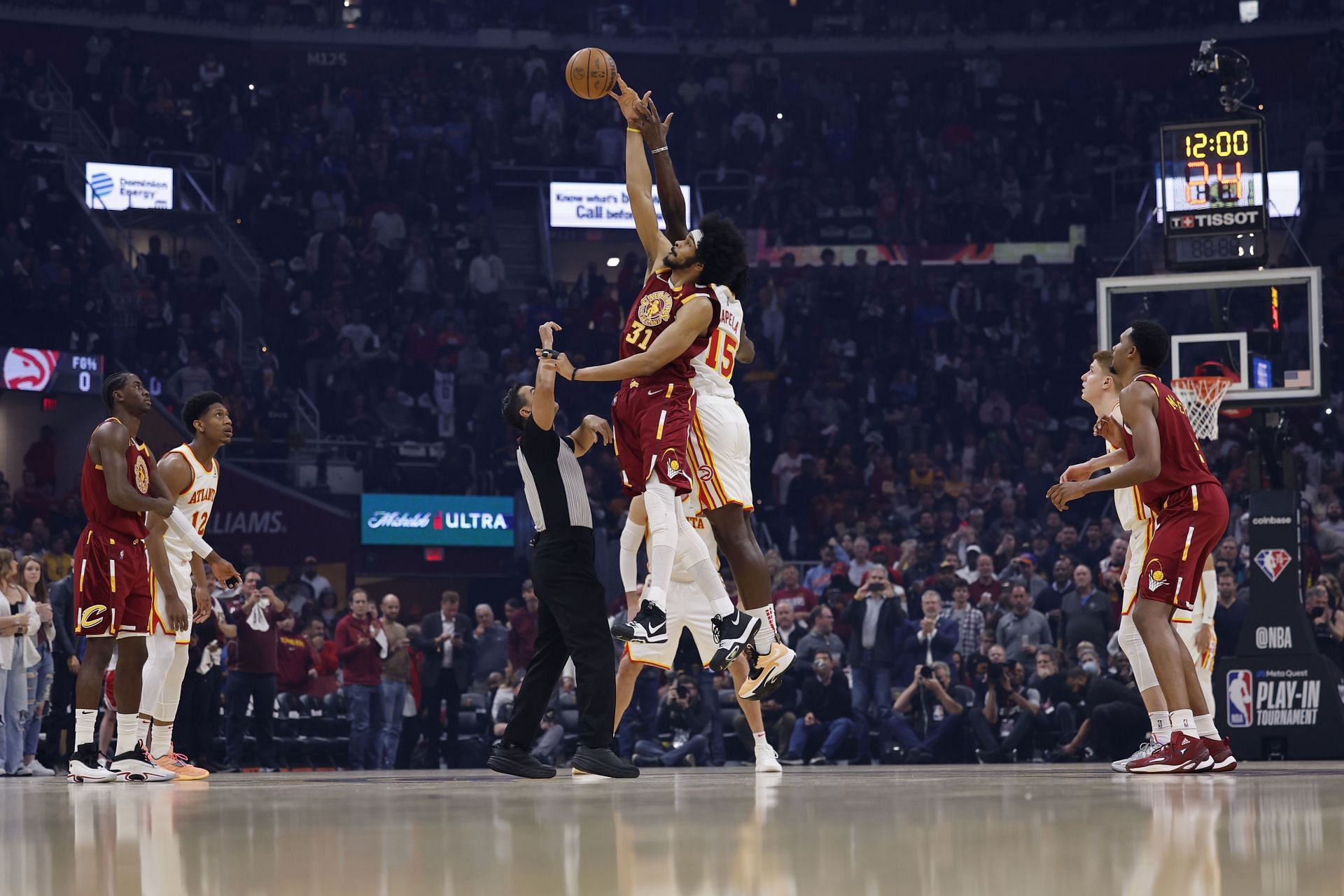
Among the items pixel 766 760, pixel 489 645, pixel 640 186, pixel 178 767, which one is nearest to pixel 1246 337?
pixel 766 760

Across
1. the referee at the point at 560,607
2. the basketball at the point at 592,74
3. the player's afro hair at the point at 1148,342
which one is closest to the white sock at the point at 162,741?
the referee at the point at 560,607

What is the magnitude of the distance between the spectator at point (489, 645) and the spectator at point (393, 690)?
1.03m

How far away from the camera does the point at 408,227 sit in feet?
87.0

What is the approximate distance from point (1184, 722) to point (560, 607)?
3.18 m

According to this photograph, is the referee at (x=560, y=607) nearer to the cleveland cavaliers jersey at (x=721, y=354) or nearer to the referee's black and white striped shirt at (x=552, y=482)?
the referee's black and white striped shirt at (x=552, y=482)

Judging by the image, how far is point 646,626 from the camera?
7.24 meters

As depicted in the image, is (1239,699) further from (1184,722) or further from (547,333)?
(547,333)

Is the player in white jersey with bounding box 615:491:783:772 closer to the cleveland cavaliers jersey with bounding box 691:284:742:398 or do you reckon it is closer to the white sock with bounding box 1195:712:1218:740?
the cleveland cavaliers jersey with bounding box 691:284:742:398

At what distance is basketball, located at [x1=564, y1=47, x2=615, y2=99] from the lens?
27.3ft

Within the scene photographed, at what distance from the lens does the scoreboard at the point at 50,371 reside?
20734 mm

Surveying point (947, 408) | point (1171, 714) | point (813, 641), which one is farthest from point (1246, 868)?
point (947, 408)

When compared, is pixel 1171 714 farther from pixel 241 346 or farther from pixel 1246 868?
Answer: pixel 241 346

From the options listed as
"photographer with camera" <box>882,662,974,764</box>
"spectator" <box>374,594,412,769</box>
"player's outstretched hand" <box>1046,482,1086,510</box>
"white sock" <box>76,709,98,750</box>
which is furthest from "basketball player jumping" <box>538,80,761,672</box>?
"spectator" <box>374,594,412,769</box>

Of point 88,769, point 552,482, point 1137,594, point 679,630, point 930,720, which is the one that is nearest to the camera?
point 552,482
